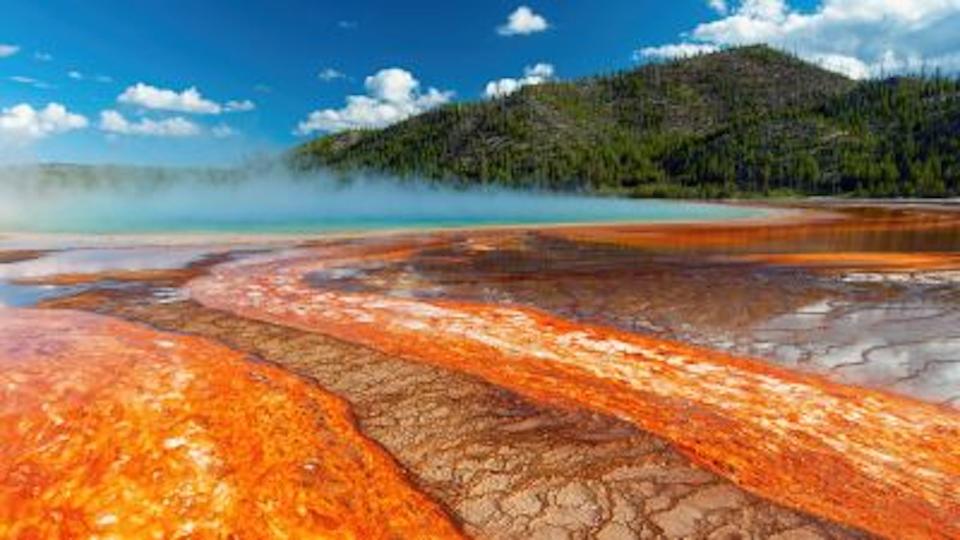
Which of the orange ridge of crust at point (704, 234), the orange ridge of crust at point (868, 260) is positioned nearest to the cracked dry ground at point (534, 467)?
the orange ridge of crust at point (868, 260)

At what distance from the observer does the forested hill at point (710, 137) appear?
10931 cm

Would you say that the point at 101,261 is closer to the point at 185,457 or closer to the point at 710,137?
the point at 185,457

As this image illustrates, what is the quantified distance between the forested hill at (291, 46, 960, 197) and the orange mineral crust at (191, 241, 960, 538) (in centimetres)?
9597

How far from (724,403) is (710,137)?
5837 inches

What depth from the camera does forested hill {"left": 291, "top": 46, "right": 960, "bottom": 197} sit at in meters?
109

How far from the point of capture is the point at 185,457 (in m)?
5.88

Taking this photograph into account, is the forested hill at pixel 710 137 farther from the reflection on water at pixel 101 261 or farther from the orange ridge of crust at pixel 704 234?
the reflection on water at pixel 101 261

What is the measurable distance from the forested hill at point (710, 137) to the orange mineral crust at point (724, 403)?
95967 millimetres

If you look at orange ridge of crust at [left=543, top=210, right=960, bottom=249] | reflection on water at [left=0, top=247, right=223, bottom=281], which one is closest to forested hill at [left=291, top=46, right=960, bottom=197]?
orange ridge of crust at [left=543, top=210, right=960, bottom=249]

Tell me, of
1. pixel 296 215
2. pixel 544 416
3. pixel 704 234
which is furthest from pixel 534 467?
pixel 296 215

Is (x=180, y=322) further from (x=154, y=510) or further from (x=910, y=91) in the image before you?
(x=910, y=91)

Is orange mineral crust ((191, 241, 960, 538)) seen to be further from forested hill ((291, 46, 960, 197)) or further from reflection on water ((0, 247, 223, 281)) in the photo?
forested hill ((291, 46, 960, 197))

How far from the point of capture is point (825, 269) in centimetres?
1769

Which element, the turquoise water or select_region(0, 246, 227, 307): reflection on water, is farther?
the turquoise water
